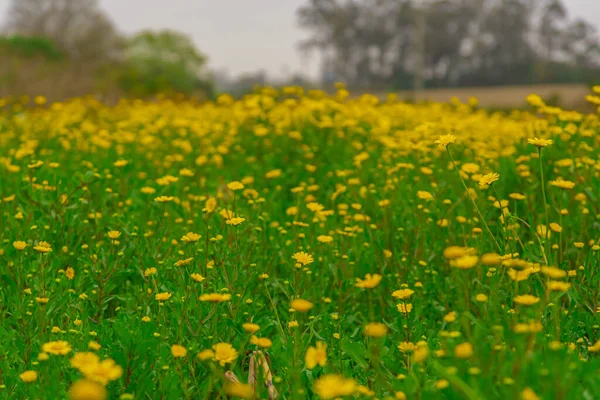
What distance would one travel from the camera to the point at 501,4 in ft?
157

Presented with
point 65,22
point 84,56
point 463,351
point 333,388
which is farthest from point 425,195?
point 65,22

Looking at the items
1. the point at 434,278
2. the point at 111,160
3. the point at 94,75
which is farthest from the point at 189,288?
the point at 94,75

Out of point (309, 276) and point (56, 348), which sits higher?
point (56, 348)

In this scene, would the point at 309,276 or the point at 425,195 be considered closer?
the point at 309,276

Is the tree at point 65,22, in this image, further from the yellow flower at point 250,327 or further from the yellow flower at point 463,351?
the yellow flower at point 463,351

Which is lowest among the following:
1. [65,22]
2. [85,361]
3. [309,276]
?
[309,276]

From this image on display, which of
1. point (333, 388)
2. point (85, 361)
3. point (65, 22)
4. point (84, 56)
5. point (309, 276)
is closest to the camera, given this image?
point (333, 388)

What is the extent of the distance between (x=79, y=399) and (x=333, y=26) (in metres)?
47.8

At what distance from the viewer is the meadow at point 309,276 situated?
1.79 metres

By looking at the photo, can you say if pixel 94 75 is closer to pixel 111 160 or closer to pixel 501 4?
pixel 111 160

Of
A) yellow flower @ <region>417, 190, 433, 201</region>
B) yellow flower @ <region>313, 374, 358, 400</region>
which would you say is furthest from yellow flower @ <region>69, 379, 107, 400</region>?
yellow flower @ <region>417, 190, 433, 201</region>

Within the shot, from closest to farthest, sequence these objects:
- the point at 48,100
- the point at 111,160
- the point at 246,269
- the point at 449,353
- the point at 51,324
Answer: the point at 449,353
the point at 51,324
the point at 246,269
the point at 111,160
the point at 48,100

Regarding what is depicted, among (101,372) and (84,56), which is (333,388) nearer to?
(101,372)

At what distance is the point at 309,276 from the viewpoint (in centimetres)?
299
